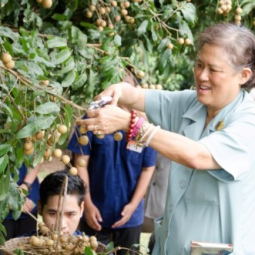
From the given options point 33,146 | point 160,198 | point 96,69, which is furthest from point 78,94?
point 160,198

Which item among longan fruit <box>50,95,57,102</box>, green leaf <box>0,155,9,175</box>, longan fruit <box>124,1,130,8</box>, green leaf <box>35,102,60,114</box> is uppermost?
longan fruit <box>124,1,130,8</box>

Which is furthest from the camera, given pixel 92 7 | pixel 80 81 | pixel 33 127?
pixel 92 7

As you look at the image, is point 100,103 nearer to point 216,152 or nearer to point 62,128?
point 62,128

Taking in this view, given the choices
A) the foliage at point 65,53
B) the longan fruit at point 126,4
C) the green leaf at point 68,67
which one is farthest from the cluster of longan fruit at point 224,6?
the green leaf at point 68,67

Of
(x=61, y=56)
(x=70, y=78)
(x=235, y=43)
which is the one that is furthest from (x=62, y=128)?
(x=235, y=43)

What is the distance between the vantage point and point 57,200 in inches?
116

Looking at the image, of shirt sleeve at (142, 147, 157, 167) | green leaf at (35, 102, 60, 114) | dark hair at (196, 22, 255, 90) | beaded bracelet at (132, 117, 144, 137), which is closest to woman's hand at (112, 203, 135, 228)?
shirt sleeve at (142, 147, 157, 167)

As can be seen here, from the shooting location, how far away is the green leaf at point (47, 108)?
179cm

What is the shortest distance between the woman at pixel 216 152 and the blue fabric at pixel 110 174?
1.15 m

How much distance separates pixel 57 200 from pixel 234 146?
3.65ft

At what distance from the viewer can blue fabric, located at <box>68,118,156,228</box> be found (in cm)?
352

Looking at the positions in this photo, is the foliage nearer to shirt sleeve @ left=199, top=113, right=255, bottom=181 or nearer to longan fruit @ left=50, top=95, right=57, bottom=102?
longan fruit @ left=50, top=95, right=57, bottom=102

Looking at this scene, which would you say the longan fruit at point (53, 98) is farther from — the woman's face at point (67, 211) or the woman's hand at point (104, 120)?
the woman's face at point (67, 211)

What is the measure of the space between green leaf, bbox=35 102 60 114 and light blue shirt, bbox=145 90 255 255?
0.55m
